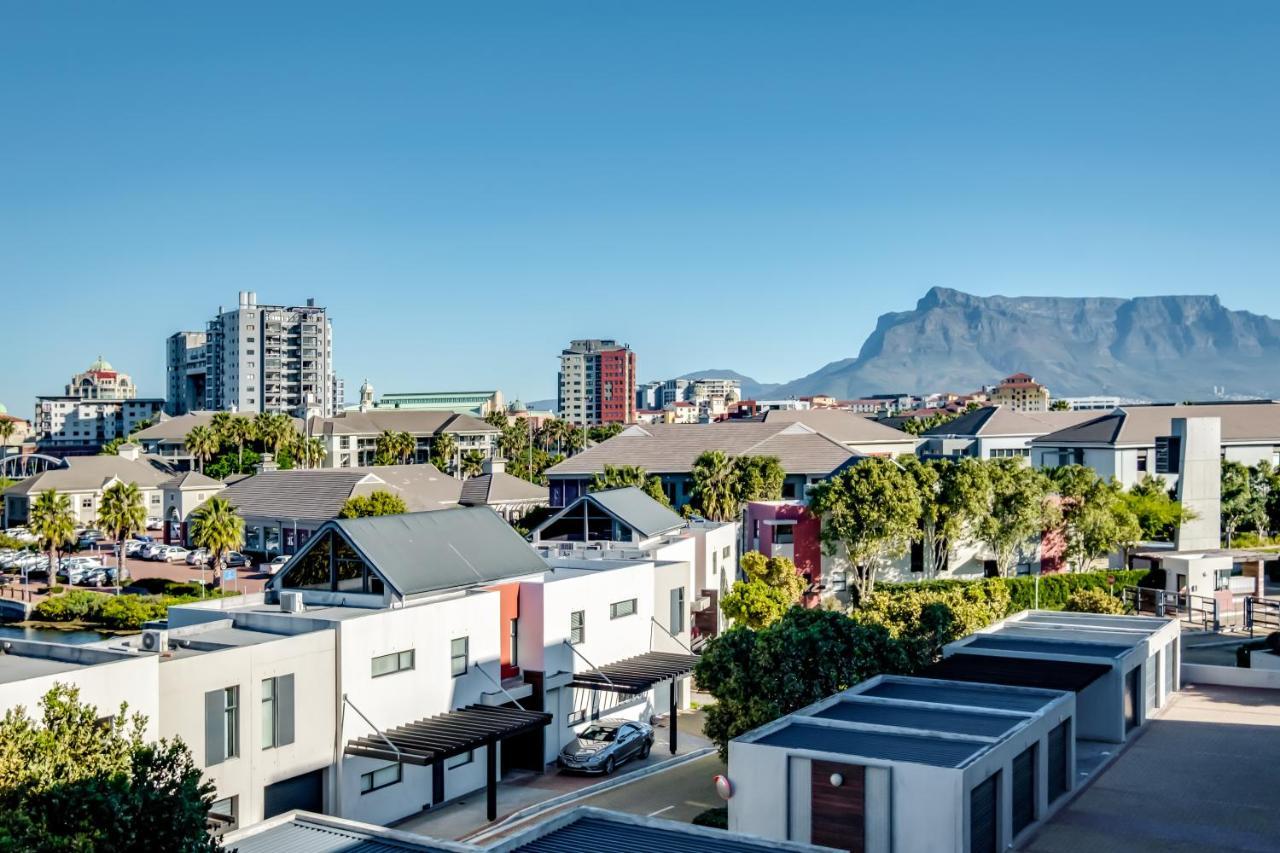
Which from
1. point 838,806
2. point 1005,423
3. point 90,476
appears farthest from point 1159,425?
point 90,476

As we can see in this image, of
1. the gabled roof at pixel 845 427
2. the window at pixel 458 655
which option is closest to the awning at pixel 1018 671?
the window at pixel 458 655

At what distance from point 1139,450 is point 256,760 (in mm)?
82310

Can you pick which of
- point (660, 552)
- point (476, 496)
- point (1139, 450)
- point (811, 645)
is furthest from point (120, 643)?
point (1139, 450)

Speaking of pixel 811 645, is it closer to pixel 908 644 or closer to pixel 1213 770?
pixel 908 644

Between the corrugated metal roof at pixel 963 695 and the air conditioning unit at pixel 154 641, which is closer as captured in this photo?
the air conditioning unit at pixel 154 641

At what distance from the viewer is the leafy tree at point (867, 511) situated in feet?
204

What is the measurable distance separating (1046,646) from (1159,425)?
2775 inches

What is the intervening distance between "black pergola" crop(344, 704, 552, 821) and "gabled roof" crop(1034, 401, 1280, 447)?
2837 inches

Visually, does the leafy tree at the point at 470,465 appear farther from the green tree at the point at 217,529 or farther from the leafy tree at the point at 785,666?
the leafy tree at the point at 785,666

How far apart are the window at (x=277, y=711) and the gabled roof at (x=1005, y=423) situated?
94723 mm

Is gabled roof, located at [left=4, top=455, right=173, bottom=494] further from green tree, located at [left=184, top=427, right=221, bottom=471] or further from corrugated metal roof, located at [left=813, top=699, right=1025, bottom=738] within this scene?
corrugated metal roof, located at [left=813, top=699, right=1025, bottom=738]

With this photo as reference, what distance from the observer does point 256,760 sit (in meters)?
27.0

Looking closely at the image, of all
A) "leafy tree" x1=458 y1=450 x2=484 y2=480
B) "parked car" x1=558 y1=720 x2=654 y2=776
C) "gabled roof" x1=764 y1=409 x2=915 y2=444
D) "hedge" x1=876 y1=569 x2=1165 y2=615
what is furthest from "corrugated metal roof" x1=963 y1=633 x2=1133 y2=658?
"leafy tree" x1=458 y1=450 x2=484 y2=480

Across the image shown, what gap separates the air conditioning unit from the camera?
26203 millimetres
